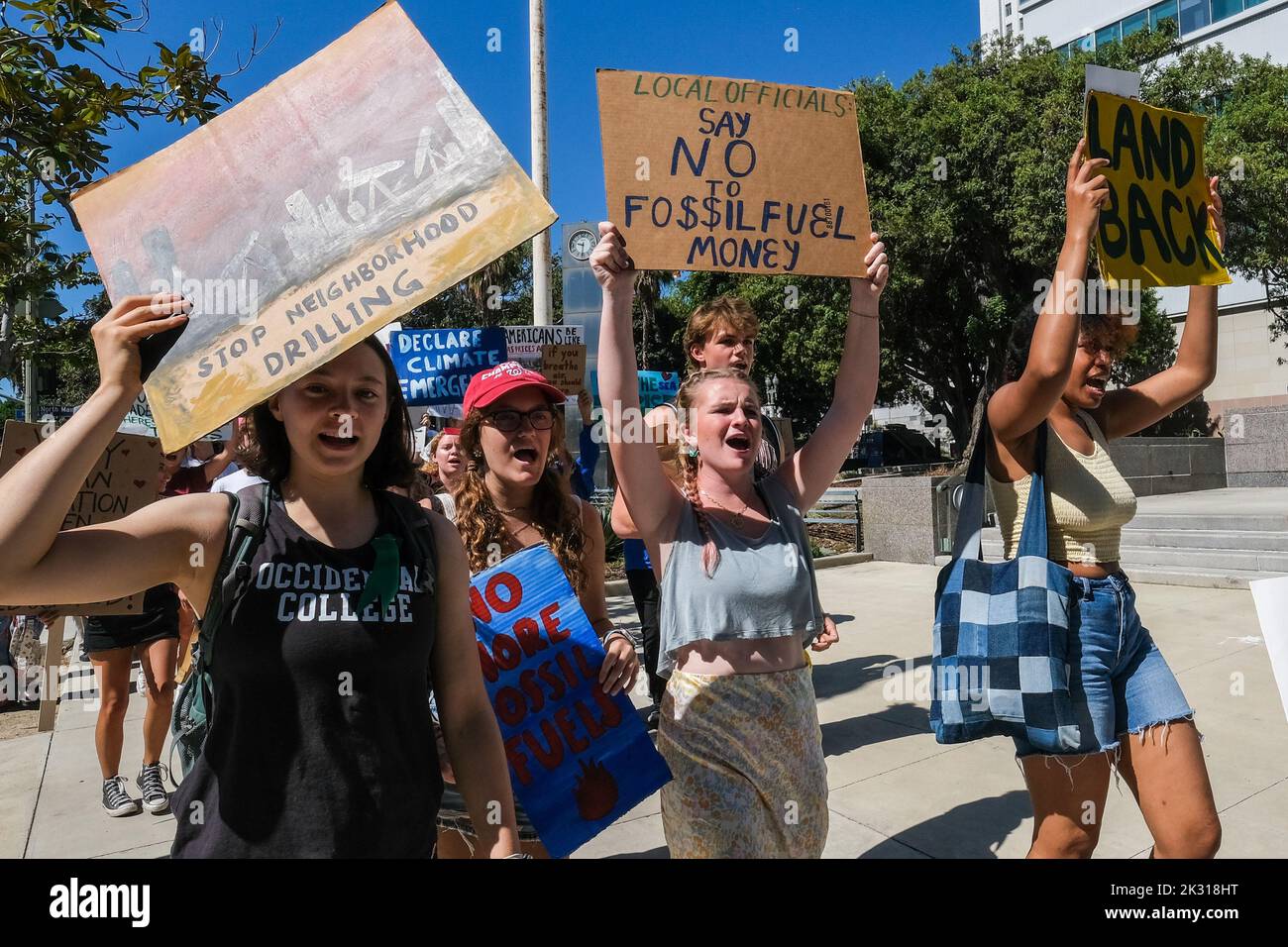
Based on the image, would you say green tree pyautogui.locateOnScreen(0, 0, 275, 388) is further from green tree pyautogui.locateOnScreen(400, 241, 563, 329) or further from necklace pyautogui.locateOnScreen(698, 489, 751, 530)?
green tree pyautogui.locateOnScreen(400, 241, 563, 329)

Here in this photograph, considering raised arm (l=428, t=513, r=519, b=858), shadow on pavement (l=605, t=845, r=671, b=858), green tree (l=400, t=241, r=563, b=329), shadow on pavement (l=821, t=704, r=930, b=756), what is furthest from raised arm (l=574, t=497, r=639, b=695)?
green tree (l=400, t=241, r=563, b=329)

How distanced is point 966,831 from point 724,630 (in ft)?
7.51

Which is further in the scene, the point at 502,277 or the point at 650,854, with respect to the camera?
the point at 502,277

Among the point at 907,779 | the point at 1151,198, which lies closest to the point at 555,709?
the point at 1151,198

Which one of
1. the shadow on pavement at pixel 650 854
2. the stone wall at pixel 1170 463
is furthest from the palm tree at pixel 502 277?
the shadow on pavement at pixel 650 854

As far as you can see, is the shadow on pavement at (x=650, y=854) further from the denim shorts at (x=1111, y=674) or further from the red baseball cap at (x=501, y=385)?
the red baseball cap at (x=501, y=385)

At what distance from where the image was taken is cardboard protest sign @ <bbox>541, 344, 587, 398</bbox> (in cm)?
642

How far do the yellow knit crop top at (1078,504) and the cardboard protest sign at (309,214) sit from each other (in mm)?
1796

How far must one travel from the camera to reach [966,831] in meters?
3.79

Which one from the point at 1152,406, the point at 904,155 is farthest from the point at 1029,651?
the point at 904,155

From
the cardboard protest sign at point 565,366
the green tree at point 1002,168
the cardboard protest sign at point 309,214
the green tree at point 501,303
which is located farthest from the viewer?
the green tree at point 501,303

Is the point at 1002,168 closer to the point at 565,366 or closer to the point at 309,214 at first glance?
the point at 565,366

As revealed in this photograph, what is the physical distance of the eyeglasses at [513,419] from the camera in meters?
2.61

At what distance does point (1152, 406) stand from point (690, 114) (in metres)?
1.89
